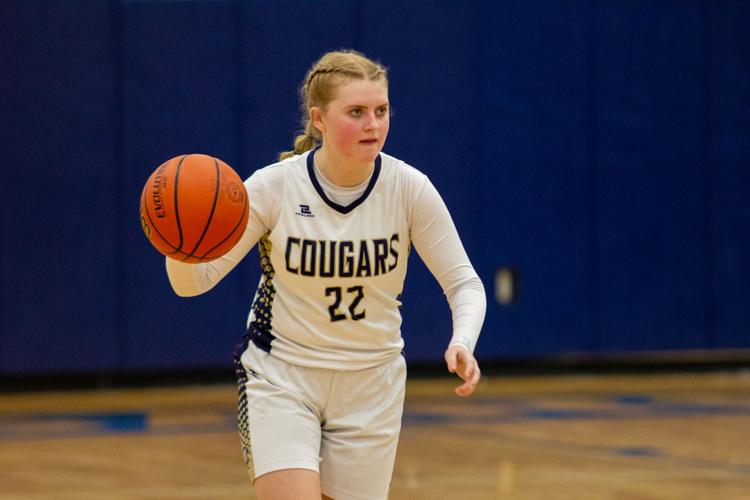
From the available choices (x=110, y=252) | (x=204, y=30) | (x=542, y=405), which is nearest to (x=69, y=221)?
(x=110, y=252)

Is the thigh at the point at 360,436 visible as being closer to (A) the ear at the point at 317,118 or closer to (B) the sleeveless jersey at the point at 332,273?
(B) the sleeveless jersey at the point at 332,273

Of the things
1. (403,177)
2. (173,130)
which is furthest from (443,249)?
(173,130)

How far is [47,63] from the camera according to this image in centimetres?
964

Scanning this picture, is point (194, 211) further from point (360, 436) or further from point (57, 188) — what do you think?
point (57, 188)

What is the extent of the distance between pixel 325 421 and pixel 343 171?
27.0 inches

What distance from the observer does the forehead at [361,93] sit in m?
3.27

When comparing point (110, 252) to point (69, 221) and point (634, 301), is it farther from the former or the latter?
point (634, 301)

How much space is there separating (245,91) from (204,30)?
1.91 ft

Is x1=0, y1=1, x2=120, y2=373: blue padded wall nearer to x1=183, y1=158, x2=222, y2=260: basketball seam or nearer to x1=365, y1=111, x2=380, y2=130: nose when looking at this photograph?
x1=183, y1=158, x2=222, y2=260: basketball seam

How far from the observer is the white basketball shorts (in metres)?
3.21

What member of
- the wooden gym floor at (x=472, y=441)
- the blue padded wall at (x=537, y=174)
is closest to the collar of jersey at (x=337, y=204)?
the wooden gym floor at (x=472, y=441)

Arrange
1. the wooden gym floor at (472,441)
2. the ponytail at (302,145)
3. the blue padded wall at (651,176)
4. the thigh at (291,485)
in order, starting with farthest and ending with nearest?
the blue padded wall at (651,176)
the wooden gym floor at (472,441)
the ponytail at (302,145)
the thigh at (291,485)

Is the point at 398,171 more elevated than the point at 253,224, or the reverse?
the point at 398,171

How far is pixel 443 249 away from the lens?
345cm
